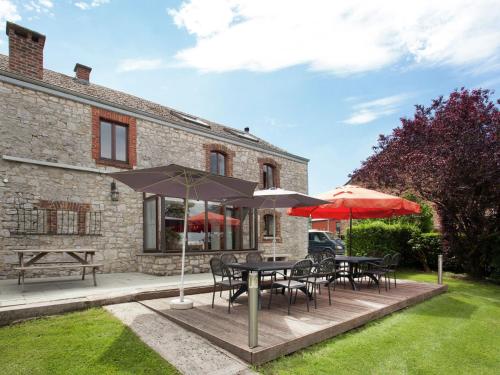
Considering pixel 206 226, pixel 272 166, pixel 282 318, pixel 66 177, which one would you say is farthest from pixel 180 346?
pixel 272 166

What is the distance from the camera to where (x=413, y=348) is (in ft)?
12.4

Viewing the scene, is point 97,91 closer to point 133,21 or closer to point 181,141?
point 181,141

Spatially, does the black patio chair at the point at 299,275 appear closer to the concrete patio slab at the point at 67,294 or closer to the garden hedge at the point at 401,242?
the concrete patio slab at the point at 67,294

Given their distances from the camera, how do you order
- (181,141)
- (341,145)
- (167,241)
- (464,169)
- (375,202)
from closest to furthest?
1. (375,202)
2. (464,169)
3. (167,241)
4. (181,141)
5. (341,145)

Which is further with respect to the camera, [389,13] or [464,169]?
[464,169]

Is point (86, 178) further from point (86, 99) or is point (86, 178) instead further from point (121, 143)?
point (86, 99)

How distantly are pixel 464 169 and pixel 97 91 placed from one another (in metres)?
11.1

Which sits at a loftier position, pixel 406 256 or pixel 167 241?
pixel 167 241

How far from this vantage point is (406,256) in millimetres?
11680

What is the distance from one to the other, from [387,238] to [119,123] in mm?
9711

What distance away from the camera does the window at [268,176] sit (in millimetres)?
14452

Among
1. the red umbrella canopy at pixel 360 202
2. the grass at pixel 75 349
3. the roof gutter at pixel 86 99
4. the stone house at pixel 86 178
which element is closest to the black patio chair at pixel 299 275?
the red umbrella canopy at pixel 360 202

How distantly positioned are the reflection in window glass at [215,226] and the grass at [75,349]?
5.57m

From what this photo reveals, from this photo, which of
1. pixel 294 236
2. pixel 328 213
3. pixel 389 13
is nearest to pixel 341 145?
pixel 294 236
